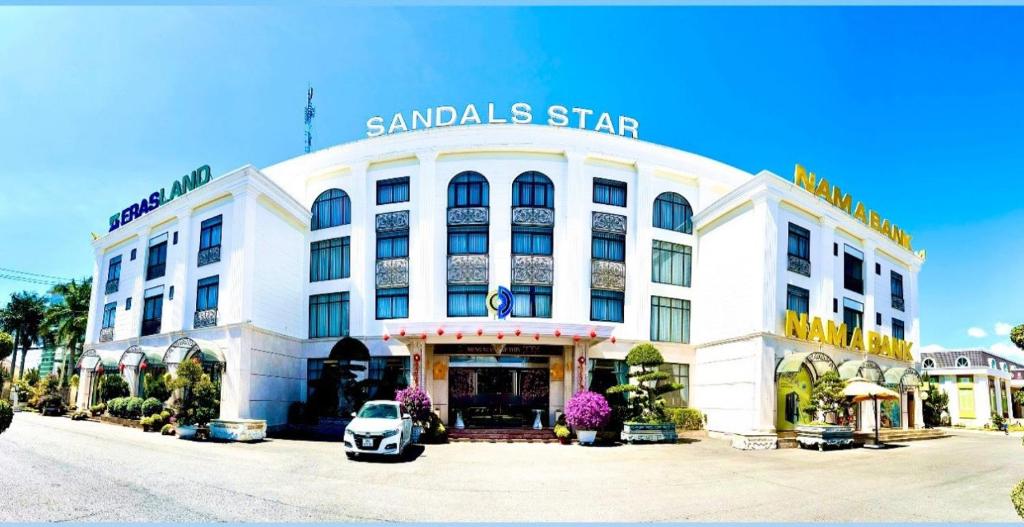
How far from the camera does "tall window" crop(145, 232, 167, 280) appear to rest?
3256cm

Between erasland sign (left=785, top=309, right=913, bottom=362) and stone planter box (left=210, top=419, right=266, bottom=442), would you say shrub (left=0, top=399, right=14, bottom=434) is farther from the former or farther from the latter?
erasland sign (left=785, top=309, right=913, bottom=362)

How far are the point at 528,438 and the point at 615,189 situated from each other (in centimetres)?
1260

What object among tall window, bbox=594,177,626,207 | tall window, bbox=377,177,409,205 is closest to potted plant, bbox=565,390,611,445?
tall window, bbox=594,177,626,207

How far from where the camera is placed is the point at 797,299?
29.4 metres

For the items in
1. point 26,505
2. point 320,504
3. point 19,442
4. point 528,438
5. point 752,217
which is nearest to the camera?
point 26,505

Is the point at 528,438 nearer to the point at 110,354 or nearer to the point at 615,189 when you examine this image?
the point at 615,189

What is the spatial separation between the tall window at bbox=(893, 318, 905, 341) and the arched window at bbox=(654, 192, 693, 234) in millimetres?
14170

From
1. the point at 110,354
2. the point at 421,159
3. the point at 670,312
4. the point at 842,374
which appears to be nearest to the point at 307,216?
the point at 421,159

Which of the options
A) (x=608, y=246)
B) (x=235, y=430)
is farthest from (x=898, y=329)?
(x=235, y=430)

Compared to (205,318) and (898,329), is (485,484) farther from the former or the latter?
(898,329)

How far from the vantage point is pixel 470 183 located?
101 feet

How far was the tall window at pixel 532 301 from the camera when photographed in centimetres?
2969

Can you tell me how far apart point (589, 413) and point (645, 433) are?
9.42 ft

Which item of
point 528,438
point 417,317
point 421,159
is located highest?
point 421,159
